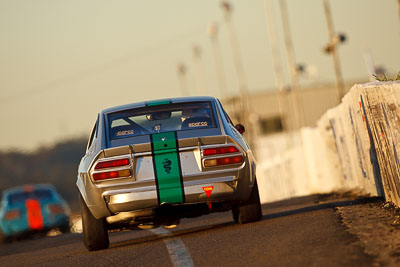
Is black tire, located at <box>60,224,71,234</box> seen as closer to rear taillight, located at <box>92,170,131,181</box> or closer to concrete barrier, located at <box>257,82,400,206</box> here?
concrete barrier, located at <box>257,82,400,206</box>

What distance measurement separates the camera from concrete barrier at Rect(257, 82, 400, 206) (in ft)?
32.9

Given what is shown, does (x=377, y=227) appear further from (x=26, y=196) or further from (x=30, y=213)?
(x=26, y=196)

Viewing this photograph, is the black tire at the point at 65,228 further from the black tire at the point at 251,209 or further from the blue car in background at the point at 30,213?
the black tire at the point at 251,209

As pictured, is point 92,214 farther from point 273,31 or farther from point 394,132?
point 273,31

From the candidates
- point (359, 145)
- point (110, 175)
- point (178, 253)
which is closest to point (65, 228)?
point (359, 145)

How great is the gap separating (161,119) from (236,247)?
2592 mm

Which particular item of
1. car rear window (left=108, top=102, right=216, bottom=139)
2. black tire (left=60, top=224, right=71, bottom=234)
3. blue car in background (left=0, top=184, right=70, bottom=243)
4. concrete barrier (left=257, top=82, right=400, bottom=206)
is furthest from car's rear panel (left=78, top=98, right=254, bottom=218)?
black tire (left=60, top=224, right=71, bottom=234)

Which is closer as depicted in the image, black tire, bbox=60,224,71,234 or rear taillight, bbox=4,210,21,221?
rear taillight, bbox=4,210,21,221

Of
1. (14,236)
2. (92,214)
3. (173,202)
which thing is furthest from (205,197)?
(14,236)

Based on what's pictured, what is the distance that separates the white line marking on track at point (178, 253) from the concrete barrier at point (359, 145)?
257 cm

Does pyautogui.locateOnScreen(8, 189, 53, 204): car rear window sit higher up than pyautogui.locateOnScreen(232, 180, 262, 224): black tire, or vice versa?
pyautogui.locateOnScreen(8, 189, 53, 204): car rear window

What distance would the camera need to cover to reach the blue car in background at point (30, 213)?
20250 mm

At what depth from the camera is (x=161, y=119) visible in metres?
10.7

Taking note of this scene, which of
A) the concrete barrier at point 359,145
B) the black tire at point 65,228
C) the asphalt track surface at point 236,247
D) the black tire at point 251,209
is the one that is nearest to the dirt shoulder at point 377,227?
the asphalt track surface at point 236,247
